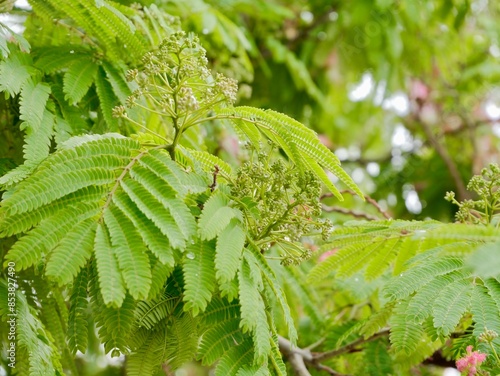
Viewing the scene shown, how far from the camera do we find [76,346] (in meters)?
2.06

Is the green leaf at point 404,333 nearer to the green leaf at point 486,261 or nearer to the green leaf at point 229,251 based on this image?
the green leaf at point 229,251

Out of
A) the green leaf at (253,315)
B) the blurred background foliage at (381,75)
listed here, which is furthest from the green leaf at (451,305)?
the blurred background foliage at (381,75)

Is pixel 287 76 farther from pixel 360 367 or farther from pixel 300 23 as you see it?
pixel 360 367

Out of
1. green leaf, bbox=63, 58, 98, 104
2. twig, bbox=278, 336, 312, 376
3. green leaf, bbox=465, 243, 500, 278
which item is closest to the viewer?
green leaf, bbox=465, 243, 500, 278

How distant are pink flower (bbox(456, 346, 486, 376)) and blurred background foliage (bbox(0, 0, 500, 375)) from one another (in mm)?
1215

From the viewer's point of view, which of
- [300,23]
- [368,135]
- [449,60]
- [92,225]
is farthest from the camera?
[368,135]

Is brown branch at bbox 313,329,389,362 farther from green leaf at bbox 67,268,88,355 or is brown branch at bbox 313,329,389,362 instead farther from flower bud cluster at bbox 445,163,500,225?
green leaf at bbox 67,268,88,355

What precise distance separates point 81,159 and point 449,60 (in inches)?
201

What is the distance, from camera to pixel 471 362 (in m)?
2.14

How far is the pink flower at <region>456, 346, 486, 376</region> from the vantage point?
6.99ft

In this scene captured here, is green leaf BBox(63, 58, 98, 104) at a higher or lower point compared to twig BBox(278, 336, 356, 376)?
higher

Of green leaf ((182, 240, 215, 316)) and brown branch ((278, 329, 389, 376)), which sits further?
brown branch ((278, 329, 389, 376))

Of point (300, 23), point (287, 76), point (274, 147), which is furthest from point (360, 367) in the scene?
point (300, 23)

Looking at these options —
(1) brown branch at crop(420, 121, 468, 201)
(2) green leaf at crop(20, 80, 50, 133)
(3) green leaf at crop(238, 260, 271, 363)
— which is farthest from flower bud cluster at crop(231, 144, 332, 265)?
(1) brown branch at crop(420, 121, 468, 201)
